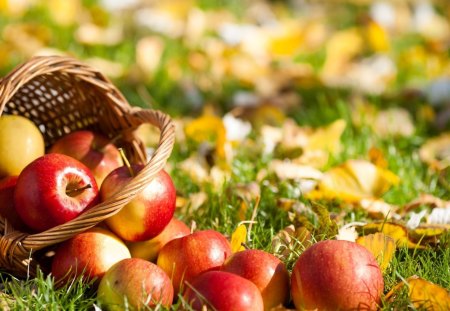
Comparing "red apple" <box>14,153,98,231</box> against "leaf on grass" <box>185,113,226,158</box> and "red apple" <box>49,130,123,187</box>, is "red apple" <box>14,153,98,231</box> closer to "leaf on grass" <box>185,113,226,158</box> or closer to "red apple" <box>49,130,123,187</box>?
"red apple" <box>49,130,123,187</box>

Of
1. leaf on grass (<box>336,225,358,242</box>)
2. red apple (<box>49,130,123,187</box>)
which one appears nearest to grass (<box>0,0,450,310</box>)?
leaf on grass (<box>336,225,358,242</box>)

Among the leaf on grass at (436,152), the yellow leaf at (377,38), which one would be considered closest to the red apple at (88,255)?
the leaf on grass at (436,152)

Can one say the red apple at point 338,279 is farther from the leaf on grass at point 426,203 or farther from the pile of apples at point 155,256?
the leaf on grass at point 426,203

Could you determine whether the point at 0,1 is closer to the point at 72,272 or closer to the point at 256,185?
the point at 256,185

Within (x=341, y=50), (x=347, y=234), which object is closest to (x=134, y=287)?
(x=347, y=234)

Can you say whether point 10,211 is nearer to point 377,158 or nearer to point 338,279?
point 338,279
